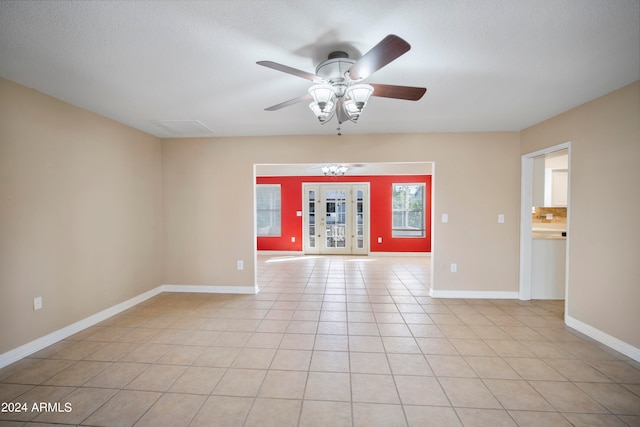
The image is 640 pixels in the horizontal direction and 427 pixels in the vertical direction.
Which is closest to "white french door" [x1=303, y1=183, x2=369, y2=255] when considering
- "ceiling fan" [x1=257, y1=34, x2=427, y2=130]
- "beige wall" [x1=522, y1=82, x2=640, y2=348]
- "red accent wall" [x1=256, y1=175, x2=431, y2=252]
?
"red accent wall" [x1=256, y1=175, x2=431, y2=252]

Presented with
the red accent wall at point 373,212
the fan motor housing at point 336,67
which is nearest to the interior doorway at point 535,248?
the fan motor housing at point 336,67

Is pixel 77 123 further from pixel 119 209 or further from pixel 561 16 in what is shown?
pixel 561 16

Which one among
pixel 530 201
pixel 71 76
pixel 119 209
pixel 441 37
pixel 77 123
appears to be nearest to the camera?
pixel 441 37

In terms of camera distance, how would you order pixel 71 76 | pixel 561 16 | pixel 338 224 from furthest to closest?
pixel 338 224 → pixel 71 76 → pixel 561 16

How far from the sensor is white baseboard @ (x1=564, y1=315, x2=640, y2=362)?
222cm

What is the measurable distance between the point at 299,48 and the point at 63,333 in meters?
3.44

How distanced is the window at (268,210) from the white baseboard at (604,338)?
238 inches

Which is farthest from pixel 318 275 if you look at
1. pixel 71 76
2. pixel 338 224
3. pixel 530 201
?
pixel 71 76

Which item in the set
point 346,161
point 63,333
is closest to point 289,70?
point 346,161

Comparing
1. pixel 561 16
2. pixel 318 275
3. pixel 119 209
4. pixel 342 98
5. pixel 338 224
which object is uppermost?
pixel 561 16

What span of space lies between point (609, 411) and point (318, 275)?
3876mm

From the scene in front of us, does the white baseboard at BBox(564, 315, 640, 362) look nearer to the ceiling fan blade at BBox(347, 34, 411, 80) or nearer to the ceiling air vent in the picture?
the ceiling fan blade at BBox(347, 34, 411, 80)

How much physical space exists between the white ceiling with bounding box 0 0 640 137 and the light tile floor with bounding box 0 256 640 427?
237cm

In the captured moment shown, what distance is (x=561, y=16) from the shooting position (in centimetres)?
144
